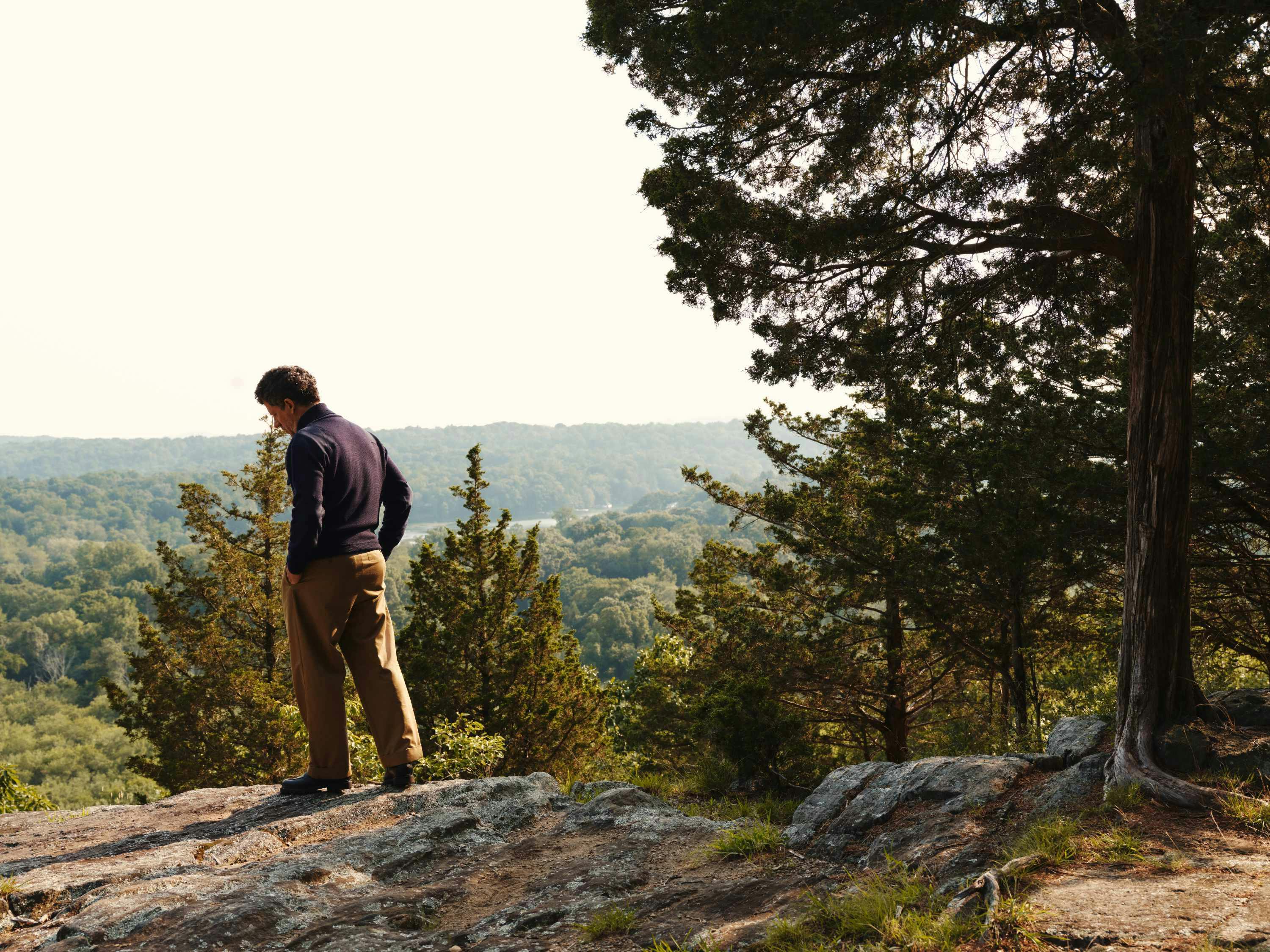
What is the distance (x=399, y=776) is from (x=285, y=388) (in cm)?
219

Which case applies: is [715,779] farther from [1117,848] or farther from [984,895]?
[984,895]

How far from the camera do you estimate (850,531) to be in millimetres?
12109

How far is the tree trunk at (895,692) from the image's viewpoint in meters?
12.4

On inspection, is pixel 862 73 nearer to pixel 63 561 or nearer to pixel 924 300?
pixel 924 300

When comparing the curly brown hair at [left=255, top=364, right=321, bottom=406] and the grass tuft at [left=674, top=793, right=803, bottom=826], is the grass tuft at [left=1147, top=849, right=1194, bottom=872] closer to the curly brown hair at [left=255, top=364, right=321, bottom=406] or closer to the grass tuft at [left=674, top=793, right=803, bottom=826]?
the grass tuft at [left=674, top=793, right=803, bottom=826]

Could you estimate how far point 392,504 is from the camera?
15.7 ft

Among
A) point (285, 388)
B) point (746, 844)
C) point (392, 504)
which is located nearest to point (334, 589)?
point (392, 504)

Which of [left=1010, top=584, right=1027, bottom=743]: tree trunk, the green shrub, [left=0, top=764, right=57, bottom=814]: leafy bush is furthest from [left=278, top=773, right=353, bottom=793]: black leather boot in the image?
[left=1010, top=584, right=1027, bottom=743]: tree trunk

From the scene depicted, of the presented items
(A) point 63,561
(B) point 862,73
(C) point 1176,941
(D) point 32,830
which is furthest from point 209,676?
(A) point 63,561

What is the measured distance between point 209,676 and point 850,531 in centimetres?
1172

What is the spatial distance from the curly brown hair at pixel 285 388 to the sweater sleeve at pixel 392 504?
451 mm

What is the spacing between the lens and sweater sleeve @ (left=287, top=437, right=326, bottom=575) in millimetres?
4012

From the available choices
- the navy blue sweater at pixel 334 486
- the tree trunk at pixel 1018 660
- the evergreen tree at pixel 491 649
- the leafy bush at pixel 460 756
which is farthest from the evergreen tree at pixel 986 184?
the evergreen tree at pixel 491 649

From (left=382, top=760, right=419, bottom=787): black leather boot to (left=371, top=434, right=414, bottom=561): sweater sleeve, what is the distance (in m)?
1.14
